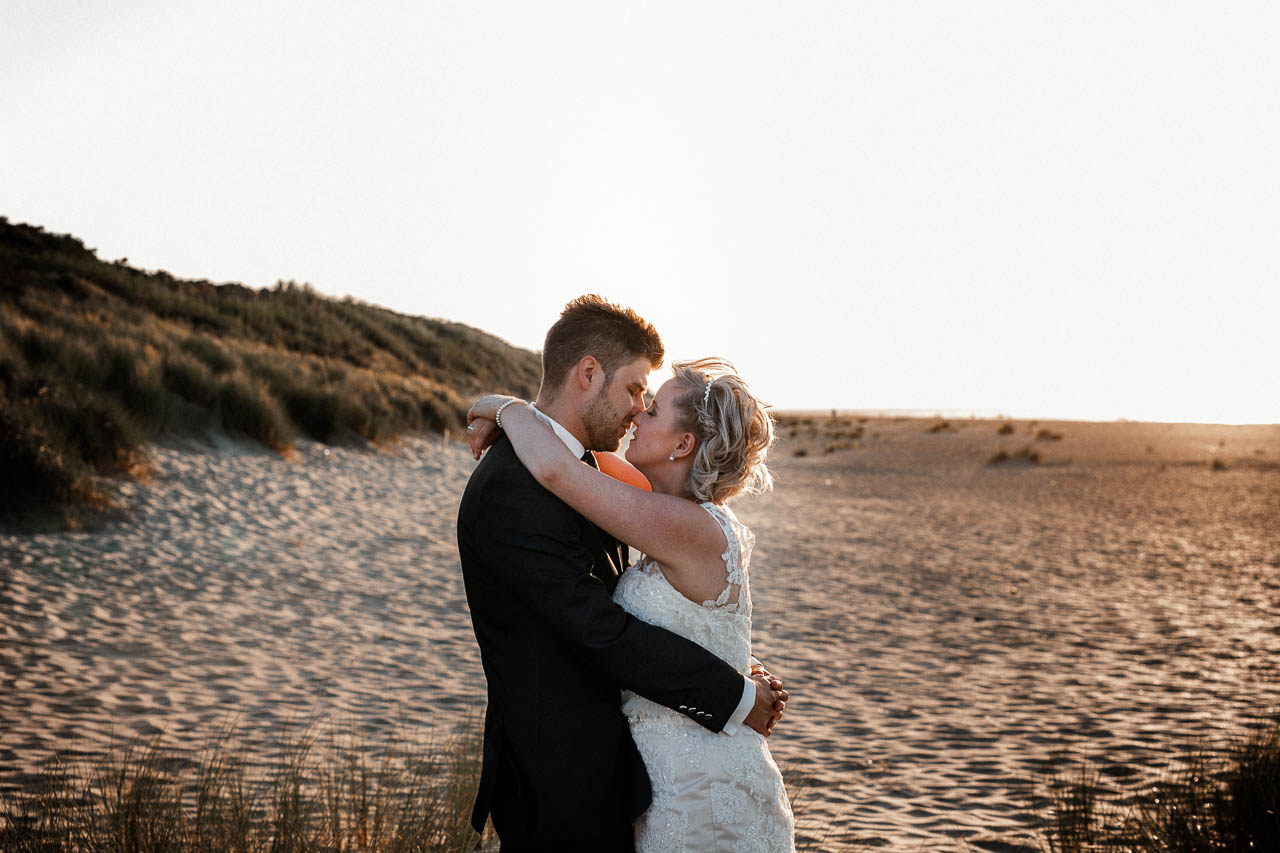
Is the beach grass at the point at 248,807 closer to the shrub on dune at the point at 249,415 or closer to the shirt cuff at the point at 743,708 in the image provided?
the shirt cuff at the point at 743,708

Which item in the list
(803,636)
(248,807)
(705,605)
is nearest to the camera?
(705,605)

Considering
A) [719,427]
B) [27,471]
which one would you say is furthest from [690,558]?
[27,471]

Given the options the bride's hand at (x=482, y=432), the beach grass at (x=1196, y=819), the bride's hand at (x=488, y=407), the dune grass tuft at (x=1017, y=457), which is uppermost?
the dune grass tuft at (x=1017, y=457)

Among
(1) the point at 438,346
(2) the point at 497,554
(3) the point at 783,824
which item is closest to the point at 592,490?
(2) the point at 497,554

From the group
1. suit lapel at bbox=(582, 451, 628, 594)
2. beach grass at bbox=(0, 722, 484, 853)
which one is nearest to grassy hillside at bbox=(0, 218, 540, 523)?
beach grass at bbox=(0, 722, 484, 853)

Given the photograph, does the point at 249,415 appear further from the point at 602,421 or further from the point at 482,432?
the point at 602,421

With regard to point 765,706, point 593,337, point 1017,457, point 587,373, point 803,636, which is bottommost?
point 803,636

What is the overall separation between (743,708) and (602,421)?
3.02ft

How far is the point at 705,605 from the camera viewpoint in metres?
2.83

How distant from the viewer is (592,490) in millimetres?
2607

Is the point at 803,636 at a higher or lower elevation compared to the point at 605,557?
lower

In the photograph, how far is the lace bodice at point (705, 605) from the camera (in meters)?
2.80

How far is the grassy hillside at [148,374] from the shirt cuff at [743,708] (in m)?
10.2

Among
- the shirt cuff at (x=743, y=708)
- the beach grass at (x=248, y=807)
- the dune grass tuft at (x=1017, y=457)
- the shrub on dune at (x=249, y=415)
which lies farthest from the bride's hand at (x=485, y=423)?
the dune grass tuft at (x=1017, y=457)
